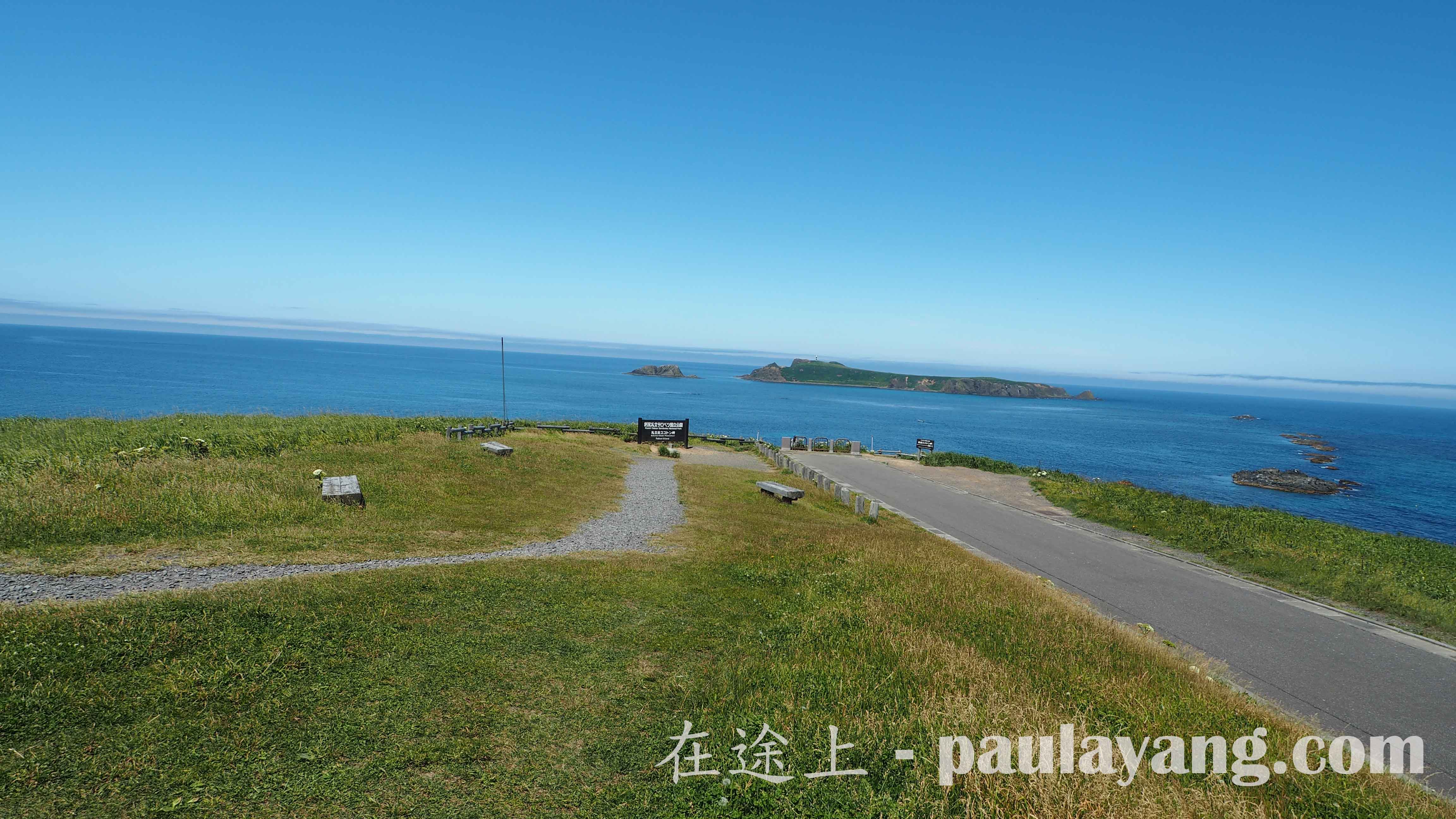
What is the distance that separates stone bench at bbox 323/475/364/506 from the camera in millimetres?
14156

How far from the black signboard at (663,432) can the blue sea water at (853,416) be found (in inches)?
737

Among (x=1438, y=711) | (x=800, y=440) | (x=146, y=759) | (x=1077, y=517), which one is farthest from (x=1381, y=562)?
(x=800, y=440)

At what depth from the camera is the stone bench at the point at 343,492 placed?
1416 cm

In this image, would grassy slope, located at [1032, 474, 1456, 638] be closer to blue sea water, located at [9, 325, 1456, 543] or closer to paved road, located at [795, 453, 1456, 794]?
paved road, located at [795, 453, 1456, 794]

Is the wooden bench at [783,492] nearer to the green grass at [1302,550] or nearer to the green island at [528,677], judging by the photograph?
the green island at [528,677]

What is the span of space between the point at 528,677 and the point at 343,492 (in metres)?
10.1

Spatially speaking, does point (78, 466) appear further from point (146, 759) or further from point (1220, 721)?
point (1220, 721)

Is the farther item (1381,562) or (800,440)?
(800,440)

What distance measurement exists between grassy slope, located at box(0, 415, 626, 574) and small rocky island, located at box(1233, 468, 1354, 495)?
2498 inches

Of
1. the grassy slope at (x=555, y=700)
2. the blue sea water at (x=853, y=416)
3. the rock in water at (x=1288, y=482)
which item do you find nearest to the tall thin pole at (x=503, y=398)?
the blue sea water at (x=853, y=416)

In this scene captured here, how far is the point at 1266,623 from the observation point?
11641 millimetres

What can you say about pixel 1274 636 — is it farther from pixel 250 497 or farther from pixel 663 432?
pixel 663 432

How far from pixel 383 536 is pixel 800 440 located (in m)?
35.2

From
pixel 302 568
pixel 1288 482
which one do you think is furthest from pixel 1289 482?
pixel 302 568
